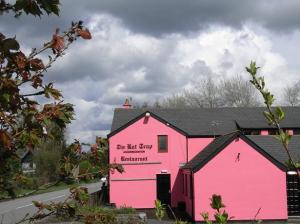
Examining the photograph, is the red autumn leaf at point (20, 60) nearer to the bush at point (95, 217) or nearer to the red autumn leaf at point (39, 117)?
the red autumn leaf at point (39, 117)

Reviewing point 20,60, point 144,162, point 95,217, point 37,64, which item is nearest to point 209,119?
point 144,162

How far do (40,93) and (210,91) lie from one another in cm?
7781

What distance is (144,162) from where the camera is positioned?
1406 inches

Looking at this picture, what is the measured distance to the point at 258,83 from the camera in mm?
2525

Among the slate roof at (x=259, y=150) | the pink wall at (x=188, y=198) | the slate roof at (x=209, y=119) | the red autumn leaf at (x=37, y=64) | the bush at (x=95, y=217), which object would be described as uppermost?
the slate roof at (x=209, y=119)

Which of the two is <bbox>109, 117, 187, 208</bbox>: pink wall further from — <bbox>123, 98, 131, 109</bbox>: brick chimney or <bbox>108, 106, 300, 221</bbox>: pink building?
<bbox>123, 98, 131, 109</bbox>: brick chimney

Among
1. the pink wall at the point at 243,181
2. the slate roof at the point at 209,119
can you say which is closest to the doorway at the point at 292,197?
the pink wall at the point at 243,181

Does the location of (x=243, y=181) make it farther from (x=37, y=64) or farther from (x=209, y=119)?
(x=37, y=64)

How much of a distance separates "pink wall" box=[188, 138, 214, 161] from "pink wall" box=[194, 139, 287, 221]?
25.7 feet

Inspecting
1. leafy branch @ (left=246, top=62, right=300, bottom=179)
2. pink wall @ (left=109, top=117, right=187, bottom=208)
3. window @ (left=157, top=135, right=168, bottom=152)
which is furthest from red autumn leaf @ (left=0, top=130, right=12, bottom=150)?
window @ (left=157, top=135, right=168, bottom=152)

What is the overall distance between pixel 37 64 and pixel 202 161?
26.2m

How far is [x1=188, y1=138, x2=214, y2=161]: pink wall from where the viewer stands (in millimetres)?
36656

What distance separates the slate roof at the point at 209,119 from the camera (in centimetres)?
3769

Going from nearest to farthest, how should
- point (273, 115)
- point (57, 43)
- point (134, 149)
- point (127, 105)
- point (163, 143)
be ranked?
point (273, 115) < point (57, 43) < point (134, 149) < point (163, 143) < point (127, 105)
